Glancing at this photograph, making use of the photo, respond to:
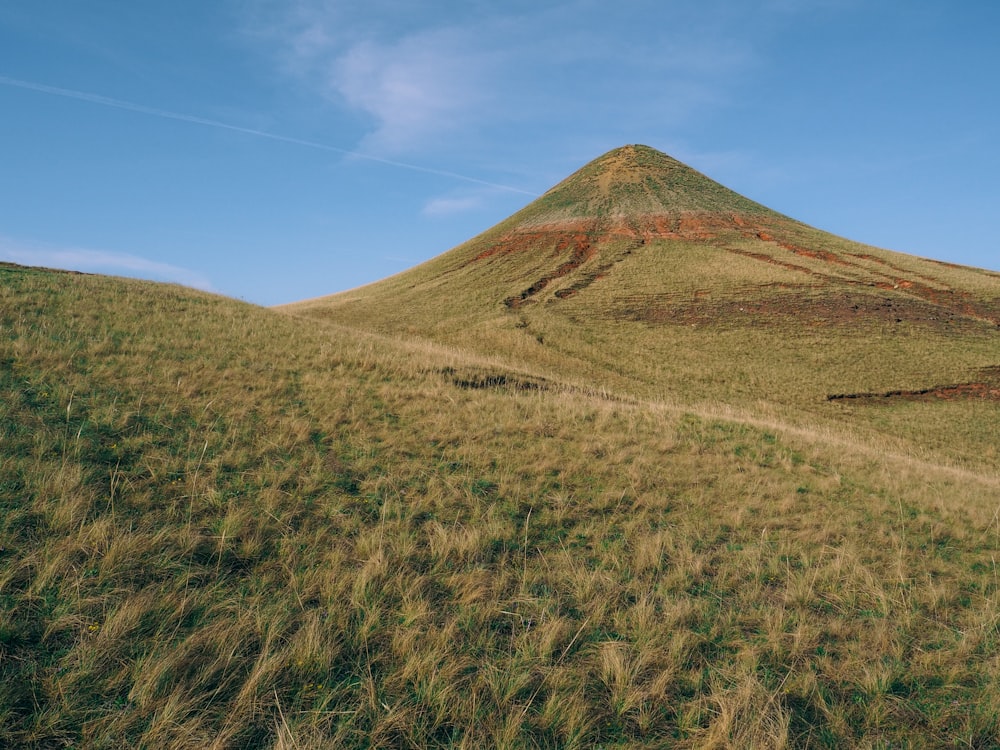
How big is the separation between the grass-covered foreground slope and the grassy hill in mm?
33

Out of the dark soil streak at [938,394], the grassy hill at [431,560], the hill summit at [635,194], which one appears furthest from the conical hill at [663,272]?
the grassy hill at [431,560]

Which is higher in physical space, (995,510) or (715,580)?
(715,580)

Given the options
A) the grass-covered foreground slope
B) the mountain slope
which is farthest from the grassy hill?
the mountain slope

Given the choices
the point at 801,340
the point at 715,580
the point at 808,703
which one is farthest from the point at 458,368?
the point at 801,340

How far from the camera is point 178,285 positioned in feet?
83.3

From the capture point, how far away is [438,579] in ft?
20.1

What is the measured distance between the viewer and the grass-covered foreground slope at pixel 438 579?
4.15 metres

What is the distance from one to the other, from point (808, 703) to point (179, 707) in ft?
17.4

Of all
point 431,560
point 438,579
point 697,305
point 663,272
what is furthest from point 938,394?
point 438,579

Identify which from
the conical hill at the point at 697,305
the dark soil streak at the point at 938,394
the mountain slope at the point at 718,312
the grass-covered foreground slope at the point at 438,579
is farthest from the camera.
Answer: the conical hill at the point at 697,305

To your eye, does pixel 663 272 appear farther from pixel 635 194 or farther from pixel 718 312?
pixel 635 194

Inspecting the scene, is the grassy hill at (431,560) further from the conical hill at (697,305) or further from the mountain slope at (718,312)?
the conical hill at (697,305)

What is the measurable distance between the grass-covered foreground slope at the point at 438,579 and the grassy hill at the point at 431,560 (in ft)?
0.11

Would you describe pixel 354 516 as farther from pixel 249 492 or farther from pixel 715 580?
pixel 715 580
